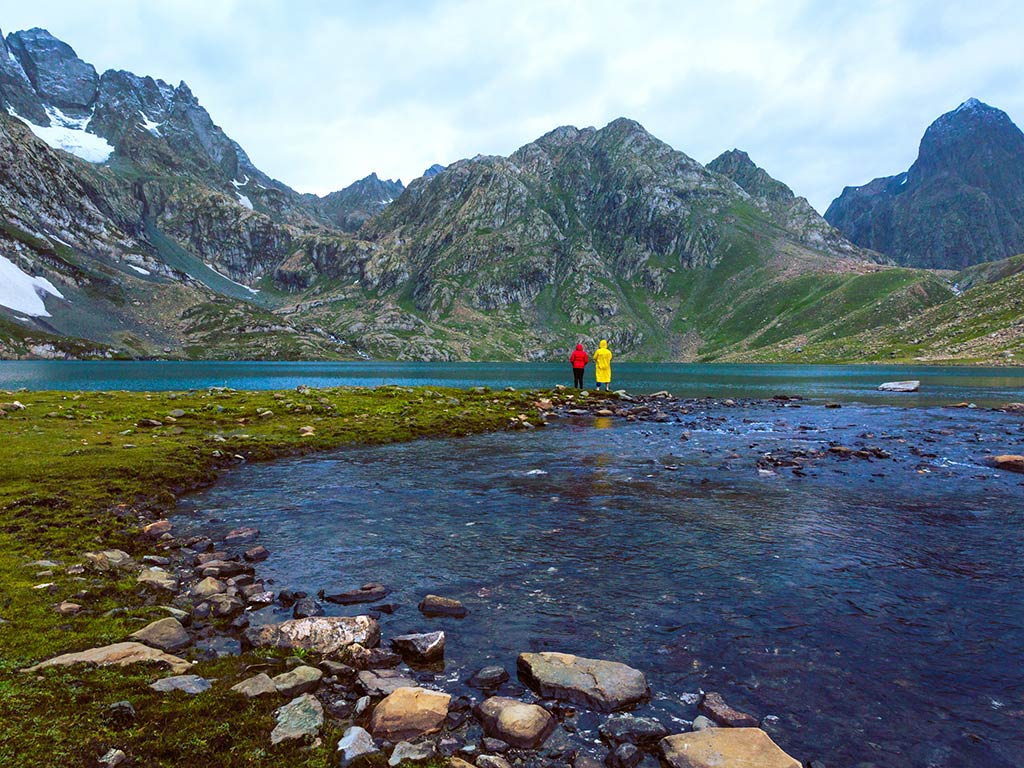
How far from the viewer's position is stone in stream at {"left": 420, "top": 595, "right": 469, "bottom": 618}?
1110 cm

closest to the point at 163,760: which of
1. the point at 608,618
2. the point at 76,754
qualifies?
the point at 76,754

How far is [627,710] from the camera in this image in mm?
8000

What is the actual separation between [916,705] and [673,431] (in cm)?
3270

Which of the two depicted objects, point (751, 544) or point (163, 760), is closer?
point (163, 760)

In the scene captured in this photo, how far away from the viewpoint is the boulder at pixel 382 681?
823 centimetres

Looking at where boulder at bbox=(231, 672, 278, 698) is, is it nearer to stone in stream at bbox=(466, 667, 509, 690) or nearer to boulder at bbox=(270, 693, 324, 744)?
boulder at bbox=(270, 693, 324, 744)

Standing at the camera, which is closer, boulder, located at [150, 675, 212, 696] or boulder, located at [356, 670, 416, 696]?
boulder, located at [150, 675, 212, 696]

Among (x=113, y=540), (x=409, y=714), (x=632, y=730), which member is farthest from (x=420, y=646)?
(x=113, y=540)

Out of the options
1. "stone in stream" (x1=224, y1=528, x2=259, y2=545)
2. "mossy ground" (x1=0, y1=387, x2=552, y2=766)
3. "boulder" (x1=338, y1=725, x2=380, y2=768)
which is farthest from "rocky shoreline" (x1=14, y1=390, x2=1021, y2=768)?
"stone in stream" (x1=224, y1=528, x2=259, y2=545)

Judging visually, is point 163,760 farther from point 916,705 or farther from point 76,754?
point 916,705

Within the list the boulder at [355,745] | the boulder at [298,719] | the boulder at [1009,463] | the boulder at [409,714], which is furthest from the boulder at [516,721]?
the boulder at [1009,463]

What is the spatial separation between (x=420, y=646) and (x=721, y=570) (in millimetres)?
8136

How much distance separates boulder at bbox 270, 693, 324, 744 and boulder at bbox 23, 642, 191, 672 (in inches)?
87.5

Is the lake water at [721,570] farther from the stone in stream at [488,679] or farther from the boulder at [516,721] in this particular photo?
the boulder at [516,721]
